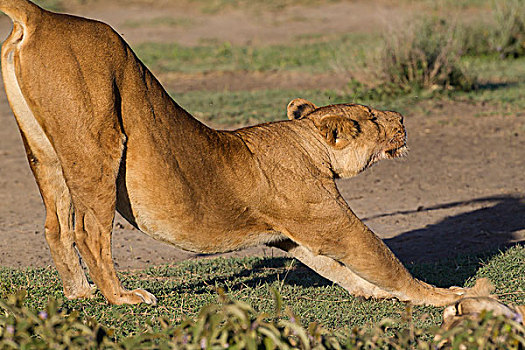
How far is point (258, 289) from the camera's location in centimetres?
488

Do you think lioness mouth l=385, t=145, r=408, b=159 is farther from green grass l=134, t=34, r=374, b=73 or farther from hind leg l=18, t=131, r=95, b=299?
green grass l=134, t=34, r=374, b=73

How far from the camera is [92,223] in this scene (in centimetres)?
412

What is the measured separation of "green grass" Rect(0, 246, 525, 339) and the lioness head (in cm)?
79

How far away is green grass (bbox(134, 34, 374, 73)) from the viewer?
1480cm

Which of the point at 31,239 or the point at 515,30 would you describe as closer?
the point at 31,239

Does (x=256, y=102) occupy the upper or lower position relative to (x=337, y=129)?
lower

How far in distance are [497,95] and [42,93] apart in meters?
9.14

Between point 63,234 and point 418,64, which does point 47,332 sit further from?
point 418,64

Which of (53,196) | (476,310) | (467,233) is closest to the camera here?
(476,310)

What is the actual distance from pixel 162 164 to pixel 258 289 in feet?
4.10

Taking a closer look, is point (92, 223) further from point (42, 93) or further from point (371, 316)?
point (371, 316)

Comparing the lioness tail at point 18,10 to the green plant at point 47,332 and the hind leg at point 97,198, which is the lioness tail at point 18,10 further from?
the green plant at point 47,332

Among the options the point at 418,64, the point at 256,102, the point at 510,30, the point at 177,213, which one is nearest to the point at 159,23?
the point at 510,30

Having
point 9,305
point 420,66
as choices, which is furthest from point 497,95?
point 9,305
